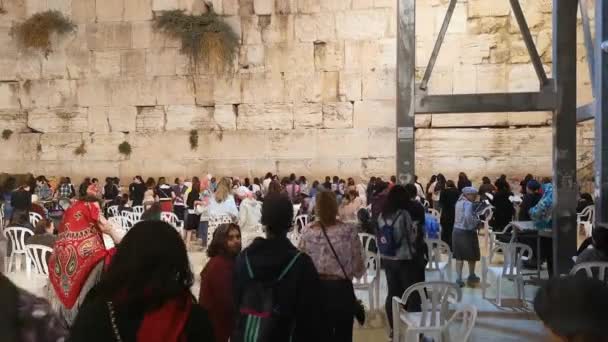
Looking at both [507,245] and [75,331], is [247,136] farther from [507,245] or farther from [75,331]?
[75,331]

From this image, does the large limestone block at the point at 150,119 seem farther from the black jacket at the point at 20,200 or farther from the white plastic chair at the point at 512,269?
the white plastic chair at the point at 512,269

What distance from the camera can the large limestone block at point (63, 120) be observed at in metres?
17.7

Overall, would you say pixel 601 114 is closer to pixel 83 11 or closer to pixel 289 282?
pixel 289 282

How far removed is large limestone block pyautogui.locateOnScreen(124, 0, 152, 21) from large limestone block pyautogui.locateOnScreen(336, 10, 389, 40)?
17.3ft

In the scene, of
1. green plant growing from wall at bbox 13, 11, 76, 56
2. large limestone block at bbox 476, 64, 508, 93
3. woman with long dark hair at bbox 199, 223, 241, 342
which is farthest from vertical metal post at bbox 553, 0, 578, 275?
green plant growing from wall at bbox 13, 11, 76, 56

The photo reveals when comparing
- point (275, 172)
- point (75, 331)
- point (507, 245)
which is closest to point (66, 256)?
point (75, 331)

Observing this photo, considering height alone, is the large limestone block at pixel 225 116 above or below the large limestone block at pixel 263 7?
below

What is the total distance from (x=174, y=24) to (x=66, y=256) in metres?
14.3

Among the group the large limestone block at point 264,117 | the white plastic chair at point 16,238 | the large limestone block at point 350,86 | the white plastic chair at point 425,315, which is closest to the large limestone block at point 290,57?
the large limestone block at point 350,86

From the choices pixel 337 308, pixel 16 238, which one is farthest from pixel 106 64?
pixel 337 308

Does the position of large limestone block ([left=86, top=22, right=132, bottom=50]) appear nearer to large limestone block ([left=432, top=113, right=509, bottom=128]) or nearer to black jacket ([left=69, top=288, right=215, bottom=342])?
large limestone block ([left=432, top=113, right=509, bottom=128])

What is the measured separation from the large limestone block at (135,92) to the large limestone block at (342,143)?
4715 mm

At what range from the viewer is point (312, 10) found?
659 inches

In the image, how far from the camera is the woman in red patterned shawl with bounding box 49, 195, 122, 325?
3.56m
